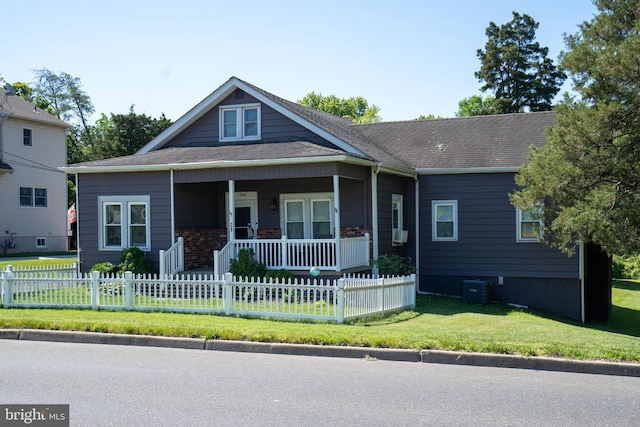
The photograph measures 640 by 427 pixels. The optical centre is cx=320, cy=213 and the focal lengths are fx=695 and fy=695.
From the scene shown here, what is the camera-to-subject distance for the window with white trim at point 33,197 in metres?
37.2

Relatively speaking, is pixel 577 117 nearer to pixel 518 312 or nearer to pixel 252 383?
pixel 518 312

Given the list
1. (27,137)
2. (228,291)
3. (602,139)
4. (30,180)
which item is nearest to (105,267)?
(228,291)

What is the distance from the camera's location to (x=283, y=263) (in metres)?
18.4

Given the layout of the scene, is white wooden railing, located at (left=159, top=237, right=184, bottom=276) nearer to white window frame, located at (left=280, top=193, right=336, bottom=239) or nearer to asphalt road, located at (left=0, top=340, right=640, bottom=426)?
white window frame, located at (left=280, top=193, right=336, bottom=239)

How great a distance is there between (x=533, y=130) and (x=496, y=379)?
15.2 meters

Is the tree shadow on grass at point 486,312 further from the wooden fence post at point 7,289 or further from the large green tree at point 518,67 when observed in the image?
the large green tree at point 518,67

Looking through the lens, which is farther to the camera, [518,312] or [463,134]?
[463,134]

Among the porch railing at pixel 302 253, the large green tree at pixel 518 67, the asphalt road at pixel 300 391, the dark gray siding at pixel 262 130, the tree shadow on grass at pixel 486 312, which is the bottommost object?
the tree shadow on grass at pixel 486 312

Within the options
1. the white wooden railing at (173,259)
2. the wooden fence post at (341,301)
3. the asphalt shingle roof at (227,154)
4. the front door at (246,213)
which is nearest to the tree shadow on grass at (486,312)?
the wooden fence post at (341,301)

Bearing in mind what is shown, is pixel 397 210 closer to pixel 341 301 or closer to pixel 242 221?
pixel 242 221

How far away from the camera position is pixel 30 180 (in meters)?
37.6

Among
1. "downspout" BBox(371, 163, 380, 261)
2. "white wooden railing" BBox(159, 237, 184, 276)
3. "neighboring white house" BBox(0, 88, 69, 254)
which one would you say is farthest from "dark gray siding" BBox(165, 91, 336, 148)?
"neighboring white house" BBox(0, 88, 69, 254)

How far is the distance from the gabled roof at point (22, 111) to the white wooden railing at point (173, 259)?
20.9m

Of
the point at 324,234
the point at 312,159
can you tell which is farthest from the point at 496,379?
the point at 324,234
